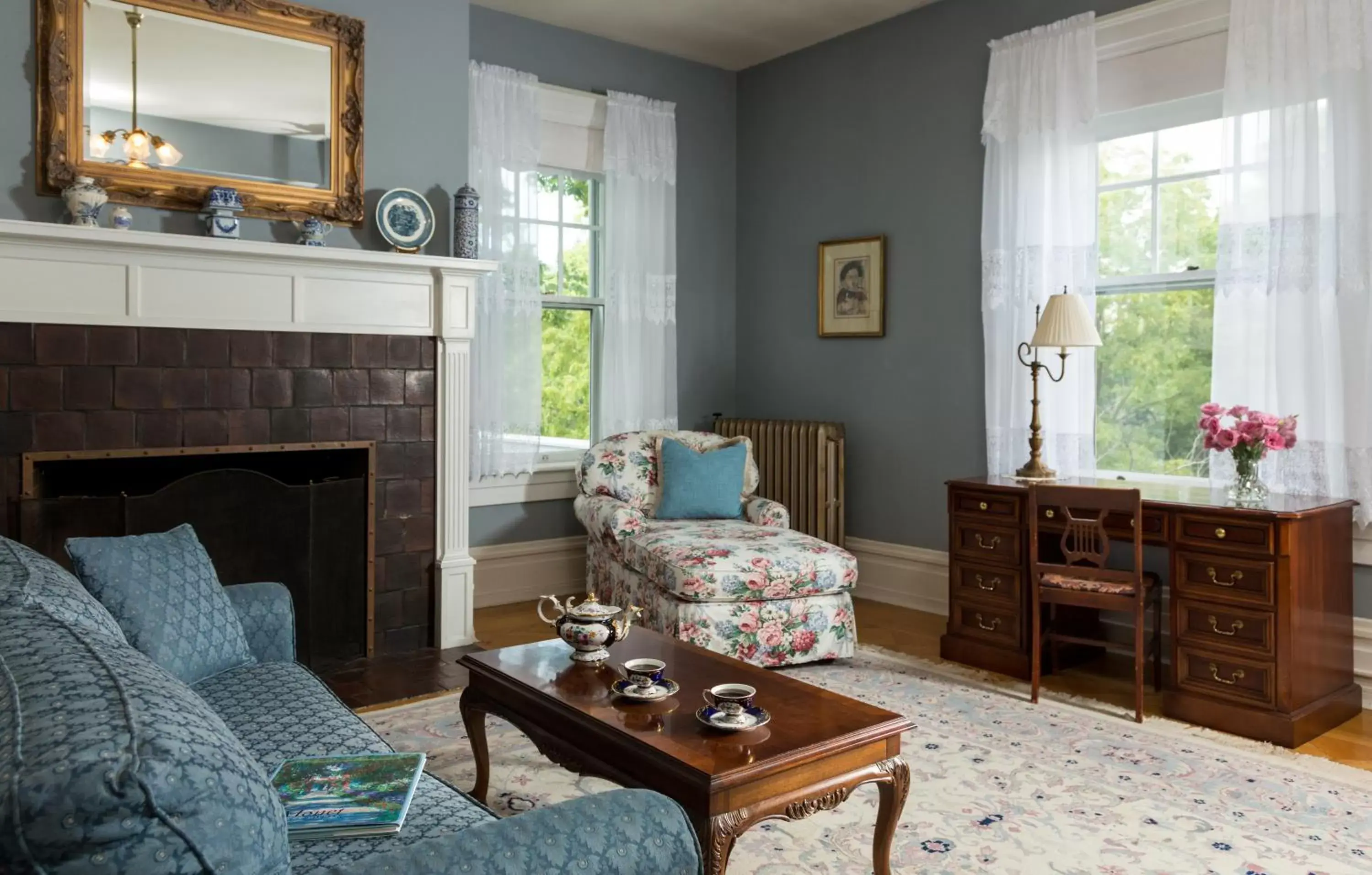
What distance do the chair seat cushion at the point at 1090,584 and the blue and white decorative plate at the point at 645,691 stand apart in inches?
70.3

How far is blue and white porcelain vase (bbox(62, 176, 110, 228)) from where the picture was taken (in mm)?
3451

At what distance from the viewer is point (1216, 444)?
3.50 metres

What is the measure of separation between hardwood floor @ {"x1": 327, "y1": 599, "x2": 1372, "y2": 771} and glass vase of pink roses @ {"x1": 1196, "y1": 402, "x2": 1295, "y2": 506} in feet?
2.57

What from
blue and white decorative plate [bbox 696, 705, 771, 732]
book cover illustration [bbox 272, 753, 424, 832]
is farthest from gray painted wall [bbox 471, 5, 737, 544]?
book cover illustration [bbox 272, 753, 424, 832]

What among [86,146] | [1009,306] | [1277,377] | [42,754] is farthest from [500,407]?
[42,754]

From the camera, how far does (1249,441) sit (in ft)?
11.3

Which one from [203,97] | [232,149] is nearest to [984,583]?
[232,149]

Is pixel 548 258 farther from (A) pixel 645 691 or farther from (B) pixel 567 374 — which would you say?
(A) pixel 645 691

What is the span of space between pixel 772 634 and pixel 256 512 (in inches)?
77.3

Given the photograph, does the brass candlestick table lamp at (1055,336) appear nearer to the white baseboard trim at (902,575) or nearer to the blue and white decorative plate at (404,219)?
the white baseboard trim at (902,575)

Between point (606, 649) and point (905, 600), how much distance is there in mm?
2839

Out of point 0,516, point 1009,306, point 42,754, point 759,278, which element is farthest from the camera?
point 759,278

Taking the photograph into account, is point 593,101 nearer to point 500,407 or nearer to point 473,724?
point 500,407

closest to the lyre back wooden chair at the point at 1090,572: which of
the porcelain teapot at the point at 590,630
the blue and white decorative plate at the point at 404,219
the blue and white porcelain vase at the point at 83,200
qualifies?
the porcelain teapot at the point at 590,630
